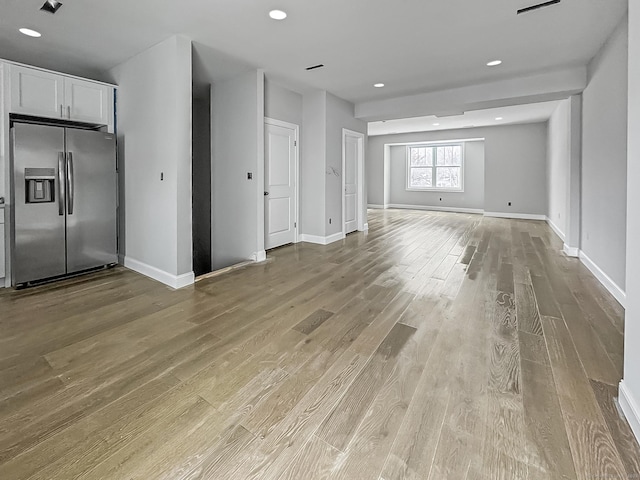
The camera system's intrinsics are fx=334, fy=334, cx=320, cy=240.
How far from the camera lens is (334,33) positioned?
3438mm

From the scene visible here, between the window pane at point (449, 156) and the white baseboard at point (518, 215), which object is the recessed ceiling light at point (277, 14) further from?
the window pane at point (449, 156)

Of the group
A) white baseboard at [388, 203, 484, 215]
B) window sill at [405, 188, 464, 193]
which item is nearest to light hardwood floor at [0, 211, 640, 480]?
white baseboard at [388, 203, 484, 215]

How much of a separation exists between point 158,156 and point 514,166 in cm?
941

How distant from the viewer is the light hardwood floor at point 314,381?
131cm

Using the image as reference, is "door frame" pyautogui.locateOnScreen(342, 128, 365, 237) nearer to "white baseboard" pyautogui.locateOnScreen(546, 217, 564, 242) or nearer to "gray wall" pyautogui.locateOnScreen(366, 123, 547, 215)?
"white baseboard" pyautogui.locateOnScreen(546, 217, 564, 242)

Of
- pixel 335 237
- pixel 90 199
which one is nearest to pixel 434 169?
pixel 335 237

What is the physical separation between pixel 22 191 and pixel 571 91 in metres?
6.78

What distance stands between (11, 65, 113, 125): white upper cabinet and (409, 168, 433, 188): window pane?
33.0ft

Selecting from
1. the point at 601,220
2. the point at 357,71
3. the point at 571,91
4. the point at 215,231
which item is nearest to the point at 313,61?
the point at 357,71

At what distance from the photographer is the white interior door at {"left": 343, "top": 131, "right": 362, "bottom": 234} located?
→ 6.64 metres

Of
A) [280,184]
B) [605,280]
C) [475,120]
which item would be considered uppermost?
[475,120]

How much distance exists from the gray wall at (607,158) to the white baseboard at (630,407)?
202 centimetres

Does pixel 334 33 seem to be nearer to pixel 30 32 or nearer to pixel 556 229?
pixel 30 32

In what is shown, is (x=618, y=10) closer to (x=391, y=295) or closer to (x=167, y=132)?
(x=391, y=295)
